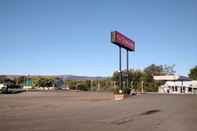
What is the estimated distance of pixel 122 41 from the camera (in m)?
54.0

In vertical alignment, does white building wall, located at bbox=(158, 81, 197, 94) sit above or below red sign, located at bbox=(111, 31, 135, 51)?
below

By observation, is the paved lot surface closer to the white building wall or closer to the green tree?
the white building wall

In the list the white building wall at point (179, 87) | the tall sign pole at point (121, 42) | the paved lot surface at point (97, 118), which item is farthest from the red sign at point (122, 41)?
the white building wall at point (179, 87)

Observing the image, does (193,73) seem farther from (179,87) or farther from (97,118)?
(97,118)

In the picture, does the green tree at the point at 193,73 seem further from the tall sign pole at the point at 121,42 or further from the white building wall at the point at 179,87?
the tall sign pole at the point at 121,42

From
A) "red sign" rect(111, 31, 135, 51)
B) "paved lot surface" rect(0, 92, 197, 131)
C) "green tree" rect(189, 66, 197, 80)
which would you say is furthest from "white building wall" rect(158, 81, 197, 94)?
"paved lot surface" rect(0, 92, 197, 131)

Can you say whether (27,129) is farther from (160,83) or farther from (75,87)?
(160,83)

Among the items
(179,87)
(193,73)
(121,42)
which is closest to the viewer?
(121,42)

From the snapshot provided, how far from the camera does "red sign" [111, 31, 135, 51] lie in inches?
1997

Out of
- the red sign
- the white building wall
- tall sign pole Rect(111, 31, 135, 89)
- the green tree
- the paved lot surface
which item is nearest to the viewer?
the paved lot surface

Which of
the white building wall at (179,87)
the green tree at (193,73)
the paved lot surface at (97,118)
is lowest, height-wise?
the paved lot surface at (97,118)

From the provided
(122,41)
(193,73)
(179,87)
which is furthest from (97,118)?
(193,73)

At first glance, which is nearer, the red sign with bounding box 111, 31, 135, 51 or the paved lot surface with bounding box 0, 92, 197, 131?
the paved lot surface with bounding box 0, 92, 197, 131

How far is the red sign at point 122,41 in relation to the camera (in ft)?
166
